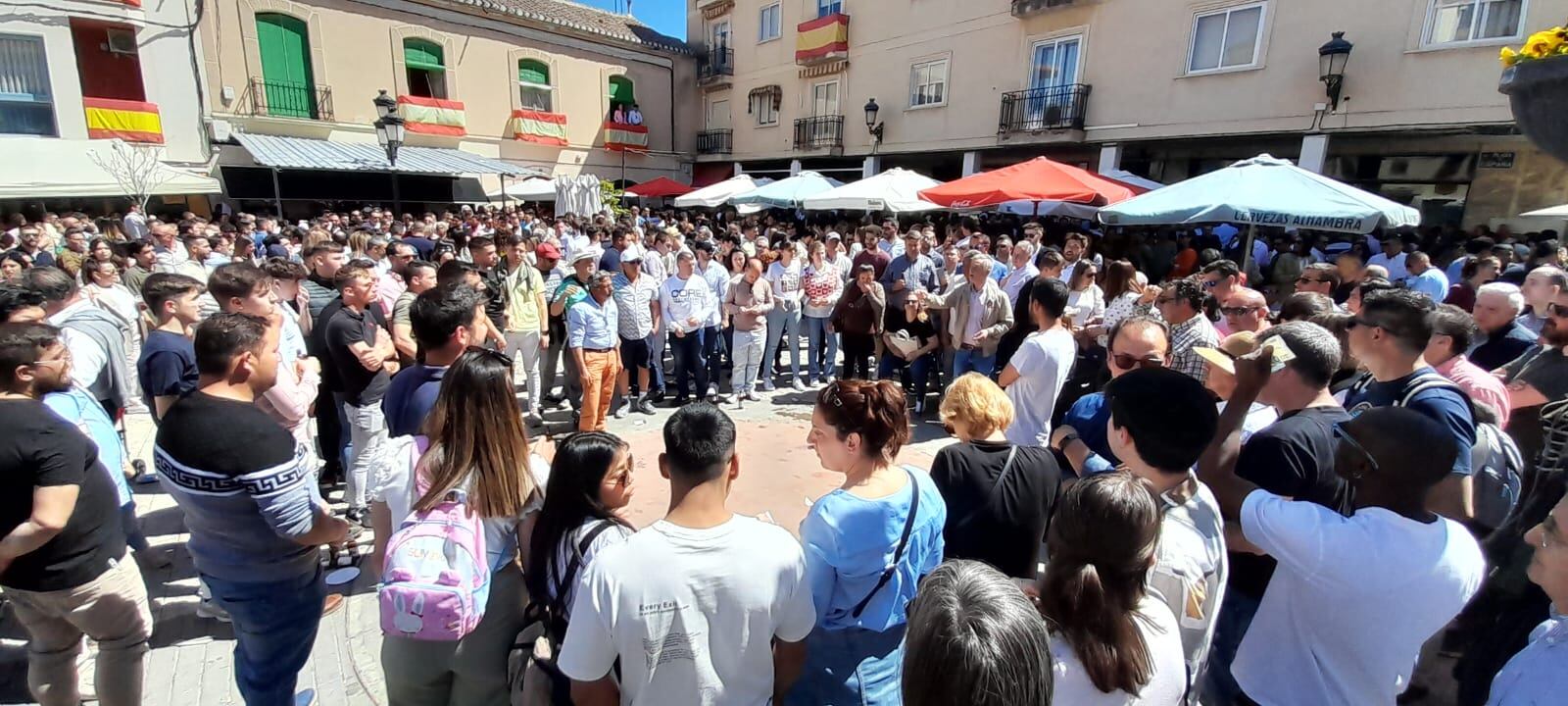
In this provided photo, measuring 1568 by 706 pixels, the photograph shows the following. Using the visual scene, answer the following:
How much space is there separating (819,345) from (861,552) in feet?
20.2

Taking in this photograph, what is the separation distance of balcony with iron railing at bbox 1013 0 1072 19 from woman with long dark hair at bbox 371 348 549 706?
1661 cm

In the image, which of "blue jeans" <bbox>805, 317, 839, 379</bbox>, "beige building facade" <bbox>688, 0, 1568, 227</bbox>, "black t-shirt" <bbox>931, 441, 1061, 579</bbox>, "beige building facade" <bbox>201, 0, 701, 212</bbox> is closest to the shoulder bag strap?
"black t-shirt" <bbox>931, 441, 1061, 579</bbox>

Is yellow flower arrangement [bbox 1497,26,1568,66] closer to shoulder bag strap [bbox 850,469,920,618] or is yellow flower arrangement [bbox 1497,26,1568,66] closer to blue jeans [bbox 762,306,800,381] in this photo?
shoulder bag strap [bbox 850,469,920,618]

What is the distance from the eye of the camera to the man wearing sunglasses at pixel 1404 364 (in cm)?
254

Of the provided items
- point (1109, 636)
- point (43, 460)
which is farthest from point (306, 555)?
point (1109, 636)

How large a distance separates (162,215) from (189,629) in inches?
660

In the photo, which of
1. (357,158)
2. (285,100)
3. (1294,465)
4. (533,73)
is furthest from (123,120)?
(1294,465)

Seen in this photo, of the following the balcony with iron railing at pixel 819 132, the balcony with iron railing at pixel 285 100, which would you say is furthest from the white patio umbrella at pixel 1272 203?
the balcony with iron railing at pixel 285 100

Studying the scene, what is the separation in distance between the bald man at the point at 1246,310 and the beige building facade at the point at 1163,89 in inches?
382

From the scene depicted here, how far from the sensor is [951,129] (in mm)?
17797

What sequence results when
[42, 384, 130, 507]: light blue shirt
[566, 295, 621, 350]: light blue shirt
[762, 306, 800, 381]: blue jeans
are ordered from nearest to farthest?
[42, 384, 130, 507]: light blue shirt → [566, 295, 621, 350]: light blue shirt → [762, 306, 800, 381]: blue jeans

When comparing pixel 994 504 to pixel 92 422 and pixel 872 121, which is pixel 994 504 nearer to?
pixel 92 422

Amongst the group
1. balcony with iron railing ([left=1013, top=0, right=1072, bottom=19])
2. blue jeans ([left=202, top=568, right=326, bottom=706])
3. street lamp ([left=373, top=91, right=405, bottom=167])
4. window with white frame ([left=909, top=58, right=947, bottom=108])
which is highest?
balcony with iron railing ([left=1013, top=0, right=1072, bottom=19])

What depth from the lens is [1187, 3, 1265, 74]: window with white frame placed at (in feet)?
40.3
